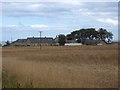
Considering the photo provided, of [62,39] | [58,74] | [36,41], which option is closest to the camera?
[58,74]

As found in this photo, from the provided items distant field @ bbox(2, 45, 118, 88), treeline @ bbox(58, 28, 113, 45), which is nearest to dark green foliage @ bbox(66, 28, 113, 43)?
treeline @ bbox(58, 28, 113, 45)

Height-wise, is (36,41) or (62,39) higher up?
(62,39)

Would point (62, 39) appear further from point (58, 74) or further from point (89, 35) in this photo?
point (58, 74)

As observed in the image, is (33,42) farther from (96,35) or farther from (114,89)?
(114,89)

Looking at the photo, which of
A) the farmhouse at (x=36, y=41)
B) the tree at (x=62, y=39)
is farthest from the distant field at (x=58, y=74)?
the farmhouse at (x=36, y=41)

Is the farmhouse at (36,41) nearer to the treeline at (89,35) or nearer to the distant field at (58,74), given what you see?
the treeline at (89,35)

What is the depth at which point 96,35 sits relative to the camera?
14200 centimetres

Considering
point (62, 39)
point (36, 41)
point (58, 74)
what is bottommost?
point (58, 74)

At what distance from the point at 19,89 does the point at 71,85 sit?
2.30 metres

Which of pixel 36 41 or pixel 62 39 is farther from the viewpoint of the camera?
pixel 36 41

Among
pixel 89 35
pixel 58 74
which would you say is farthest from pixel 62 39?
pixel 58 74

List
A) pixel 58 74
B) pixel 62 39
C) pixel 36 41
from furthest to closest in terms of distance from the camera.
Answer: pixel 36 41, pixel 62 39, pixel 58 74

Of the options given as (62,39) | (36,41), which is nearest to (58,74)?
(62,39)

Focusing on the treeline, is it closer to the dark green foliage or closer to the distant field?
the dark green foliage
